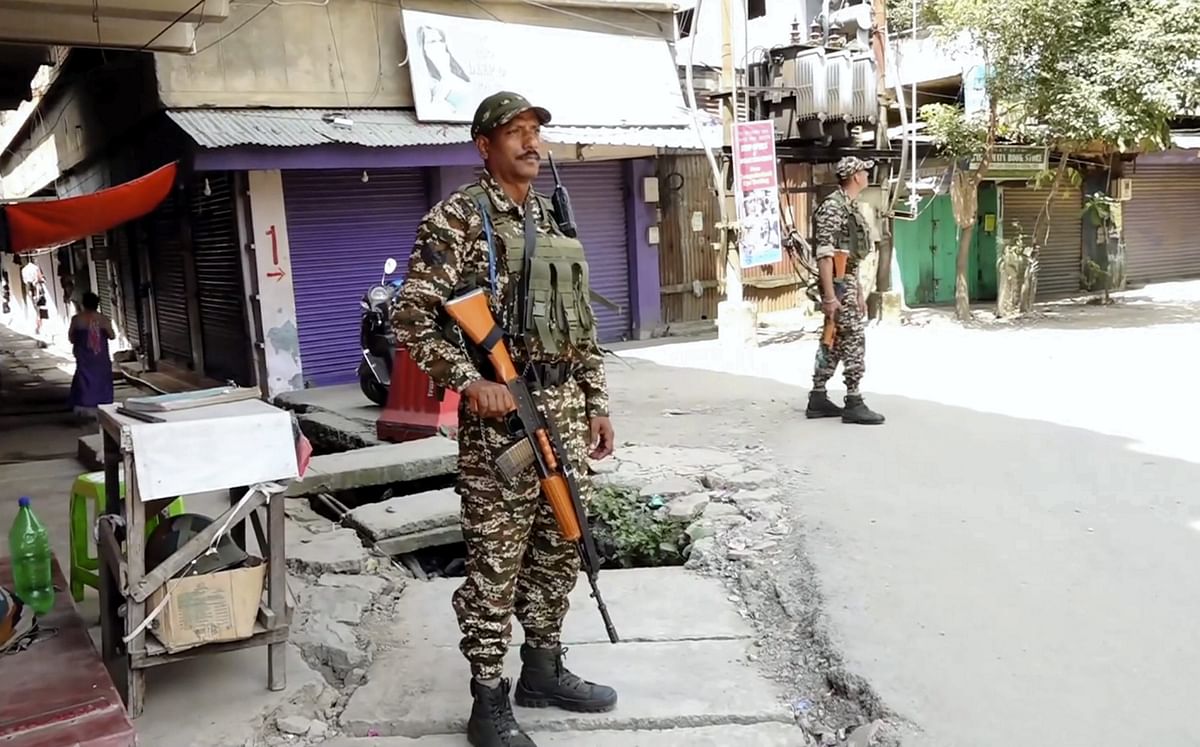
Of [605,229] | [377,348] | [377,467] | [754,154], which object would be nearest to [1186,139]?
[754,154]

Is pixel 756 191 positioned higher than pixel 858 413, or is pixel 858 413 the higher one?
pixel 756 191

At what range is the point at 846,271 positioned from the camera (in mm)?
6688

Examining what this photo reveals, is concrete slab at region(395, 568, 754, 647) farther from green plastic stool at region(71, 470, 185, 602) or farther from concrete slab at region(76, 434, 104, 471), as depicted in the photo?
concrete slab at region(76, 434, 104, 471)

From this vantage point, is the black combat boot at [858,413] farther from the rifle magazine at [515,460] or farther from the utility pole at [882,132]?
the utility pole at [882,132]

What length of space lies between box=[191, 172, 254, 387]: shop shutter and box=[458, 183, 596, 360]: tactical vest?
7389 mm

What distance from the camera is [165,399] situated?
10.3ft

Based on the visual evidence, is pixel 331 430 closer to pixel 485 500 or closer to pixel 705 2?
pixel 485 500

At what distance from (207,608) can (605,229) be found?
956 cm

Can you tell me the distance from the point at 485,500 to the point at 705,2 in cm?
1647

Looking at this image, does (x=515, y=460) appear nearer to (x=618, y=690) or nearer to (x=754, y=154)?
(x=618, y=690)

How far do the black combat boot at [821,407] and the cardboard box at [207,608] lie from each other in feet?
15.9

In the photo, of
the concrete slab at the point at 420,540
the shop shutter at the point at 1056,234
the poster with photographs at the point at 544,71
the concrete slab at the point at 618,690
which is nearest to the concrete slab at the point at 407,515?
the concrete slab at the point at 420,540

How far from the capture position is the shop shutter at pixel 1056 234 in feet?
53.9

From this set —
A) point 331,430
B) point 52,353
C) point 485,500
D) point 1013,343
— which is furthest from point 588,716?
point 52,353
